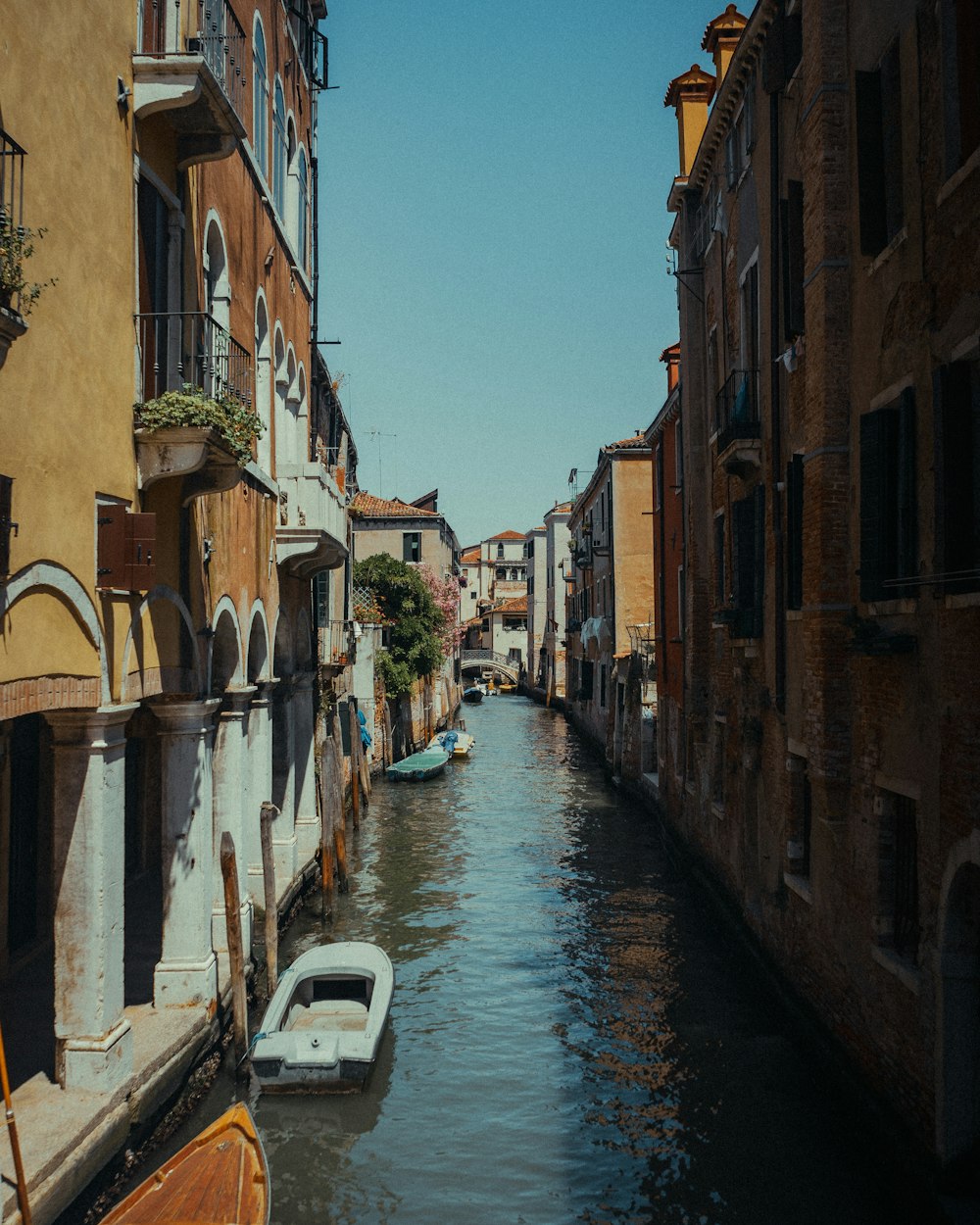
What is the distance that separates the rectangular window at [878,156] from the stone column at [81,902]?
20.5ft

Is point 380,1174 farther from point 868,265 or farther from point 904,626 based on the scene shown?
point 868,265

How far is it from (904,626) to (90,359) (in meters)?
5.53

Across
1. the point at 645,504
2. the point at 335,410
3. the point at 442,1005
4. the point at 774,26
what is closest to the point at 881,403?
the point at 774,26

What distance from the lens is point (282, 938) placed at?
47.9 feet

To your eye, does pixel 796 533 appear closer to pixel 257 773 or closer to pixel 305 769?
pixel 257 773

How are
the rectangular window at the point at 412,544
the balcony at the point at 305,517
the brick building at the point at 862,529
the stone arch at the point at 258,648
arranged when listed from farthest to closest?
the rectangular window at the point at 412,544
the balcony at the point at 305,517
the stone arch at the point at 258,648
the brick building at the point at 862,529

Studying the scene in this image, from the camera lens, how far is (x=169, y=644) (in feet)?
31.1

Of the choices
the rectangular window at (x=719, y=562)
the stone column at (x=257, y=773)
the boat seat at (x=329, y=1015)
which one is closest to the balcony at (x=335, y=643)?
the stone column at (x=257, y=773)

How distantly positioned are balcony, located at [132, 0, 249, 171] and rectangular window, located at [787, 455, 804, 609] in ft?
18.5

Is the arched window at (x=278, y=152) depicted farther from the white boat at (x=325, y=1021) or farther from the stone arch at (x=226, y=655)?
the white boat at (x=325, y=1021)

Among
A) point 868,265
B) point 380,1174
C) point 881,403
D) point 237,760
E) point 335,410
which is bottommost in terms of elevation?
point 380,1174

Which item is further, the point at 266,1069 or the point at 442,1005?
the point at 442,1005

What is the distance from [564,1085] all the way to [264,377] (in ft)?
29.1

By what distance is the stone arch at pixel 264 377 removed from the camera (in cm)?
1409
